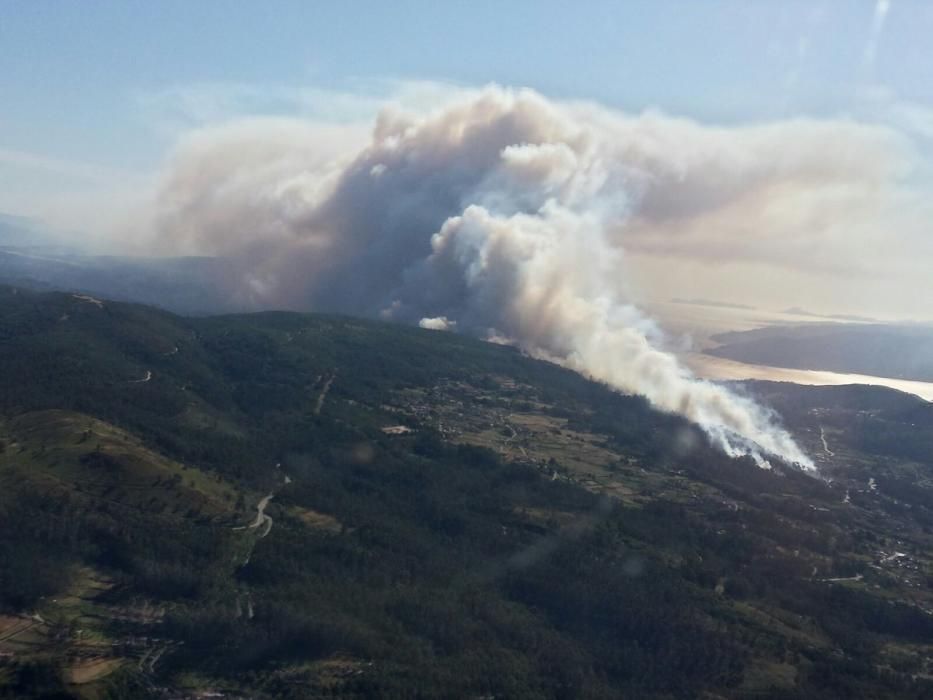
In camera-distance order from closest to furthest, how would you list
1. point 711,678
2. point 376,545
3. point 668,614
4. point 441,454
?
point 711,678
point 668,614
point 376,545
point 441,454

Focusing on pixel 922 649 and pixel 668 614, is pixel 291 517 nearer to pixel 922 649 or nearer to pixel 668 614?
pixel 668 614

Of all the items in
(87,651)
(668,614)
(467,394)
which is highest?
(467,394)

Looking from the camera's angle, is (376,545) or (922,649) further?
(376,545)

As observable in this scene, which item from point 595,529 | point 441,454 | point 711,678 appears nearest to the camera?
point 711,678

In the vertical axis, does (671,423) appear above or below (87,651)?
above

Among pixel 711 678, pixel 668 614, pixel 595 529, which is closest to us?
pixel 711 678

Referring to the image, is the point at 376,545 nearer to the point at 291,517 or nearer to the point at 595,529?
the point at 291,517

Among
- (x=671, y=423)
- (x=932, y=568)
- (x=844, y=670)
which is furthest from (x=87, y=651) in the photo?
(x=671, y=423)

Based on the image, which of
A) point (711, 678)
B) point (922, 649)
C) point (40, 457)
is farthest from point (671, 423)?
point (40, 457)

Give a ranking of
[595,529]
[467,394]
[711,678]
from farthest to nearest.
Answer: [467,394]
[595,529]
[711,678]
